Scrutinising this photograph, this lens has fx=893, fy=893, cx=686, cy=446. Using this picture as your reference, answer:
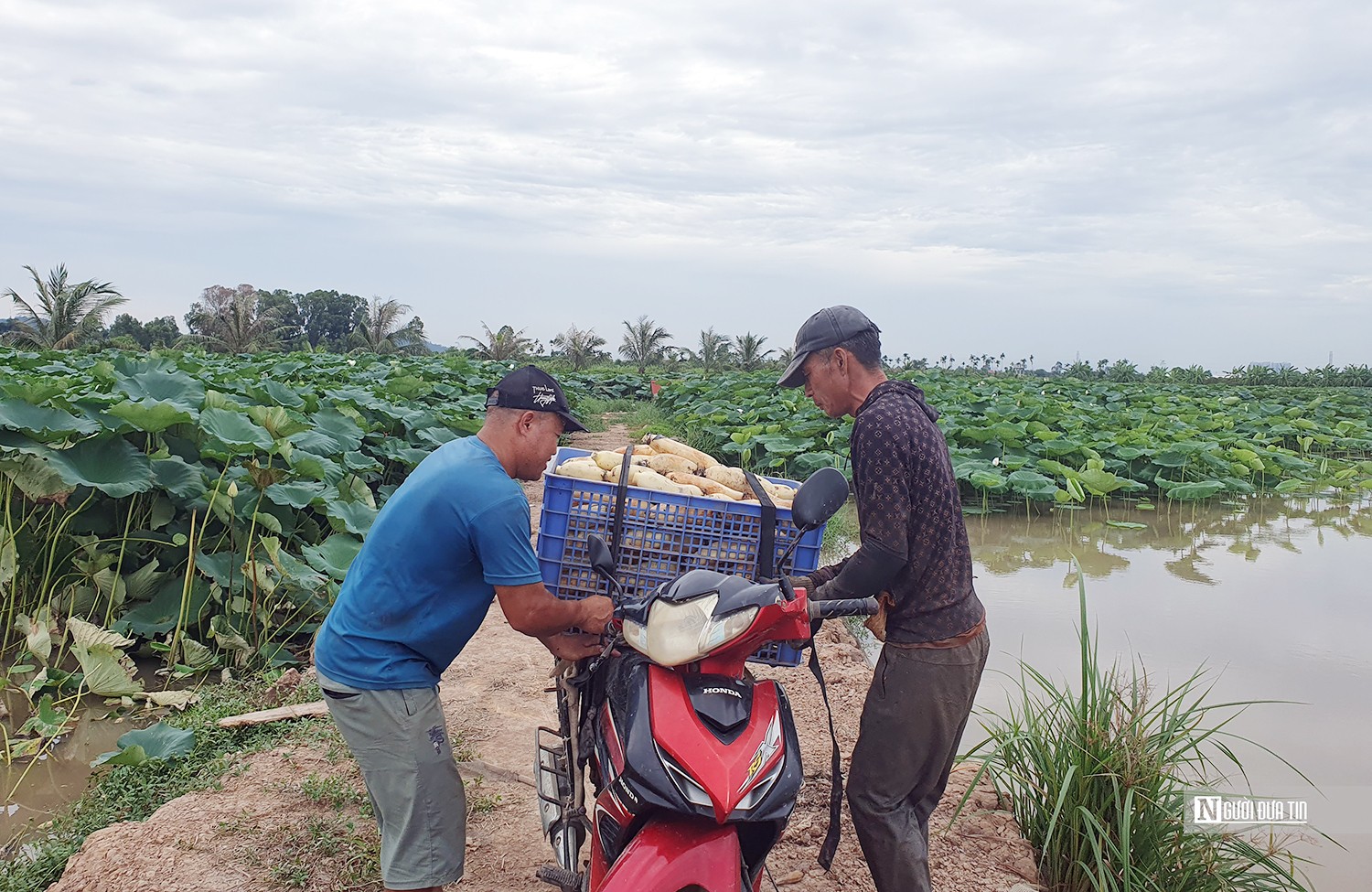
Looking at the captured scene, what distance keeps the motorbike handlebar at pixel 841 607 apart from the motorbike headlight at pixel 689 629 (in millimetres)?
218

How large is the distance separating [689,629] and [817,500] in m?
0.47

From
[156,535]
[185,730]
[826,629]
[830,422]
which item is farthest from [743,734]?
[830,422]

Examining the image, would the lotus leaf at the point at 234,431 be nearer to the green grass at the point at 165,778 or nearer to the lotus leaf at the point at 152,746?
the green grass at the point at 165,778

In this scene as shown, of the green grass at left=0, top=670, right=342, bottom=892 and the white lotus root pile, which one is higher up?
the white lotus root pile

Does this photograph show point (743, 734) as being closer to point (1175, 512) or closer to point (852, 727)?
point (852, 727)

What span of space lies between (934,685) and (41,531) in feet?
16.9

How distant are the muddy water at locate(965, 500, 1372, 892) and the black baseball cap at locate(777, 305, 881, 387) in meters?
2.68

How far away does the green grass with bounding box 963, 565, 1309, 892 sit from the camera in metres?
2.69

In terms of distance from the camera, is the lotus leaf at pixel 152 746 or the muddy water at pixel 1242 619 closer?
the lotus leaf at pixel 152 746

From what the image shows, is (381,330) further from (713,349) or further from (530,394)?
(530,394)

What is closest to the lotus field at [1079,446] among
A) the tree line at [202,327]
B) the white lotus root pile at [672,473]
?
the white lotus root pile at [672,473]

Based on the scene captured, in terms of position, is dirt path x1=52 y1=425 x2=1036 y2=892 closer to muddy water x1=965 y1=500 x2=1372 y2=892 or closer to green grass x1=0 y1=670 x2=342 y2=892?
green grass x1=0 y1=670 x2=342 y2=892

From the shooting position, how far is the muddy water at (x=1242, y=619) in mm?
4062

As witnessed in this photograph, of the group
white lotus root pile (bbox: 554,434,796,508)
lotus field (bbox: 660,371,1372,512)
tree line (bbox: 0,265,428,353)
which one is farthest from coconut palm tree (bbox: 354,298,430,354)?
white lotus root pile (bbox: 554,434,796,508)
